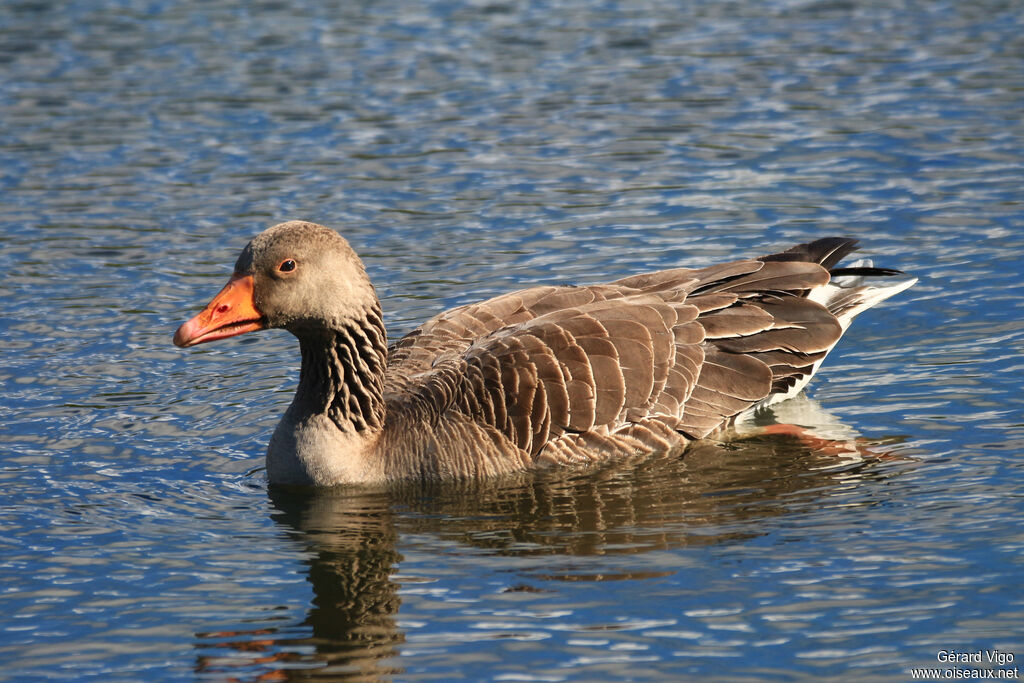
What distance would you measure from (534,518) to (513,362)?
1.25 metres

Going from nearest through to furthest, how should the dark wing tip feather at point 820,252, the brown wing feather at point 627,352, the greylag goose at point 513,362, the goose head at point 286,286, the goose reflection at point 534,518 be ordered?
the goose reflection at point 534,518 → the goose head at point 286,286 → the greylag goose at point 513,362 → the brown wing feather at point 627,352 → the dark wing tip feather at point 820,252

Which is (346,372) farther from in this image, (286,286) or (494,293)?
(494,293)

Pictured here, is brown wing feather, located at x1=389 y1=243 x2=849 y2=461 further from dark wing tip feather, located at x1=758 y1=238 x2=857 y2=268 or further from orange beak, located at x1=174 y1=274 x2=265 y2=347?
orange beak, located at x1=174 y1=274 x2=265 y2=347

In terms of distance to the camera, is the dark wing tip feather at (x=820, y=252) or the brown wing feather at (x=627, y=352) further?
the dark wing tip feather at (x=820, y=252)

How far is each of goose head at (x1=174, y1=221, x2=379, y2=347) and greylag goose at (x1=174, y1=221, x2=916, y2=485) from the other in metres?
0.01

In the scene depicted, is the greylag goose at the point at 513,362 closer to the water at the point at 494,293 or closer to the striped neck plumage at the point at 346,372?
the striped neck plumage at the point at 346,372

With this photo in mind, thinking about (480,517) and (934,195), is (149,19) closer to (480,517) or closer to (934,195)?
(934,195)

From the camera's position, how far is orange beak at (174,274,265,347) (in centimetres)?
952

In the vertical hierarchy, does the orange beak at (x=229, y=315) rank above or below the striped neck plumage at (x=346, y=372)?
above

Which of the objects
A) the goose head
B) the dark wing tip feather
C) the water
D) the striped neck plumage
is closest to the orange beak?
the goose head

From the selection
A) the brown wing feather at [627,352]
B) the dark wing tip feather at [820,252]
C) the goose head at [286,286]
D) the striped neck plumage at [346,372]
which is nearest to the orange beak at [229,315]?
the goose head at [286,286]

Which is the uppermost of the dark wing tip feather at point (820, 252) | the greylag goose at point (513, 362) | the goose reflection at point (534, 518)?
the dark wing tip feather at point (820, 252)

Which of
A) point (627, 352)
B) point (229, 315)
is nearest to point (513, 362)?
point (627, 352)

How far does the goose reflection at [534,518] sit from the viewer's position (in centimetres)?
789
